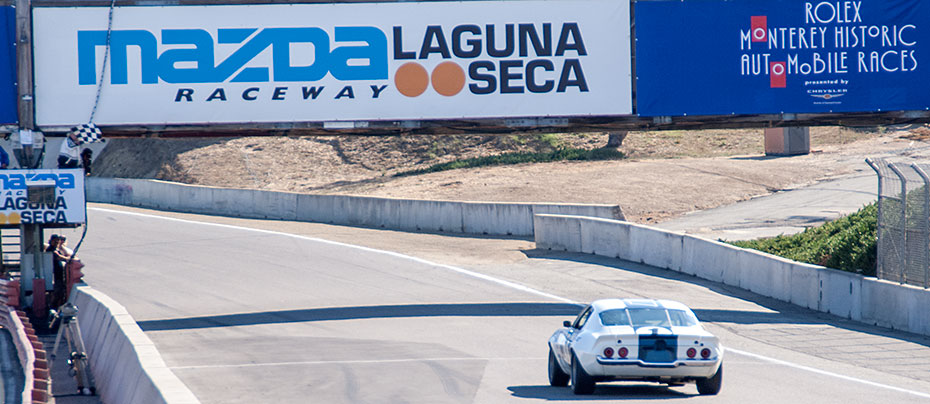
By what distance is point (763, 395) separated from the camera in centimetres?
1310

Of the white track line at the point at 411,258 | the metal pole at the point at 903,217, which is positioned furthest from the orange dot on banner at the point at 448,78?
the metal pole at the point at 903,217

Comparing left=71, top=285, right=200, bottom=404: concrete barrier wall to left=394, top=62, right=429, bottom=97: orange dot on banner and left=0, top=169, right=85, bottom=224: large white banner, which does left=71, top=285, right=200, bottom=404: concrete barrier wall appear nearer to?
left=0, top=169, right=85, bottom=224: large white banner

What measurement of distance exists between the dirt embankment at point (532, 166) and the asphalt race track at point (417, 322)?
10984 millimetres

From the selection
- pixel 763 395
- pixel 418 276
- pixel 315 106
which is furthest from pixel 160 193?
pixel 763 395

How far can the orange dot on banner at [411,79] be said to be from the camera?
22078 millimetres

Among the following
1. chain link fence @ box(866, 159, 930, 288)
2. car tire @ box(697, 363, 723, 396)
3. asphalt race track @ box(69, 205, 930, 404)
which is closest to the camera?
car tire @ box(697, 363, 723, 396)

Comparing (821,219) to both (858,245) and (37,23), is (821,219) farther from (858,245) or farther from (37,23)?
→ (37,23)

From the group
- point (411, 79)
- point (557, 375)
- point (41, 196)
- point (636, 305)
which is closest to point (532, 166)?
point (411, 79)

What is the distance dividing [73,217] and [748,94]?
14.3 m

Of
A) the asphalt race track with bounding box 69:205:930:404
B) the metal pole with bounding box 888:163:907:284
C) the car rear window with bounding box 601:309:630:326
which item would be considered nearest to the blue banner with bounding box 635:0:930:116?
the metal pole with bounding box 888:163:907:284

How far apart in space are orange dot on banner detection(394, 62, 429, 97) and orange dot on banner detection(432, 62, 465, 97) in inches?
8.9

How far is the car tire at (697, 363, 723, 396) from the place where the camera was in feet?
41.8

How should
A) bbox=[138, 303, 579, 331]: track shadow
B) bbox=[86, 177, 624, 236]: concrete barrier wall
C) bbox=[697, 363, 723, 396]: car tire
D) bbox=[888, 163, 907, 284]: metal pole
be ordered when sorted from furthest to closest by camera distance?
1. bbox=[86, 177, 624, 236]: concrete barrier wall
2. bbox=[138, 303, 579, 331]: track shadow
3. bbox=[888, 163, 907, 284]: metal pole
4. bbox=[697, 363, 723, 396]: car tire

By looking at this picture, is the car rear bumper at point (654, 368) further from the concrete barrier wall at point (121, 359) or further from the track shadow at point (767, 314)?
the track shadow at point (767, 314)
